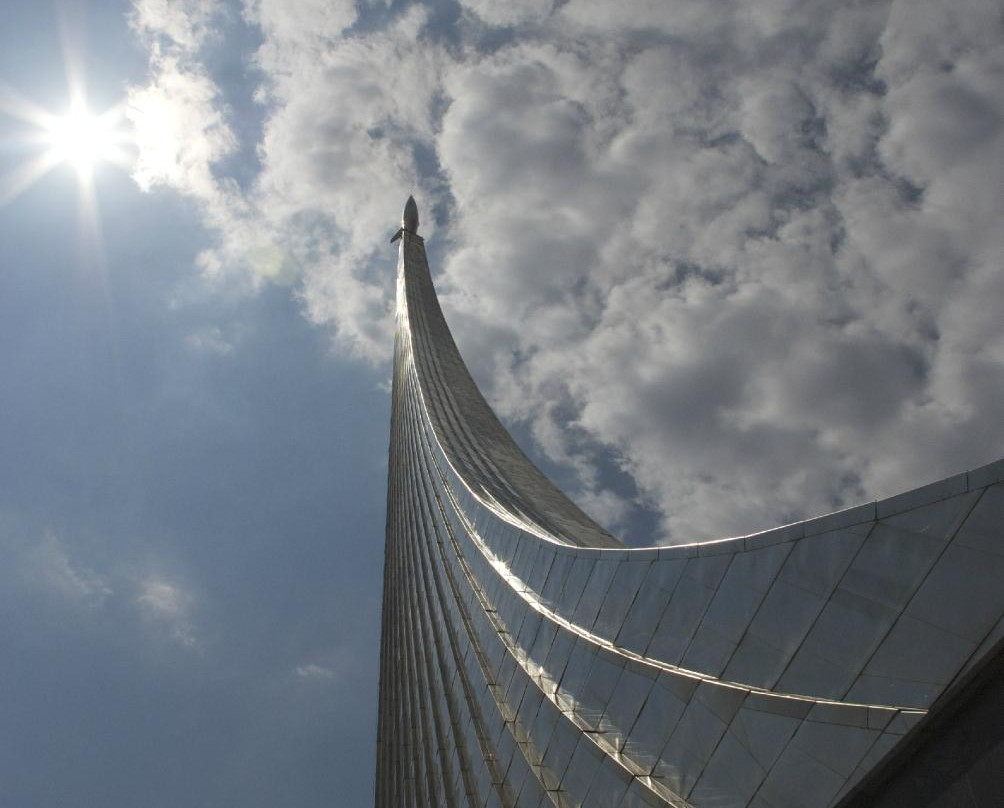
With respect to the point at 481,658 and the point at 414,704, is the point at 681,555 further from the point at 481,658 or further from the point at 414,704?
the point at 414,704

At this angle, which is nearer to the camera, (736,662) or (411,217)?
(736,662)

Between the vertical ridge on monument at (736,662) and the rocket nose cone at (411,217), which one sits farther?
the rocket nose cone at (411,217)

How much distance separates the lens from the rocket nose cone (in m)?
50.7

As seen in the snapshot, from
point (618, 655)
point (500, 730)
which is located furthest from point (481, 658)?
point (618, 655)

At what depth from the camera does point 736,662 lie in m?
6.80

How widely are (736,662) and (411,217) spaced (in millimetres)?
47776

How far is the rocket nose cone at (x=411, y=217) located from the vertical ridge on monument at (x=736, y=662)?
124 ft

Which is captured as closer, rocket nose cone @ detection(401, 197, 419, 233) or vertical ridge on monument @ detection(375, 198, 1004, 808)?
vertical ridge on monument @ detection(375, 198, 1004, 808)

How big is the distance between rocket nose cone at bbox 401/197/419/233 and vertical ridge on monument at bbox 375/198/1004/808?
1482 inches

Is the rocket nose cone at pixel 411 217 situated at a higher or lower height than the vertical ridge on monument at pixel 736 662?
higher

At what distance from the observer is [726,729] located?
655 cm

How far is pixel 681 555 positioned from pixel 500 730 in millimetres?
5671

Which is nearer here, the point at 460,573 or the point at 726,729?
the point at 726,729

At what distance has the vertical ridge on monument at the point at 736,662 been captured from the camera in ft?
16.1
